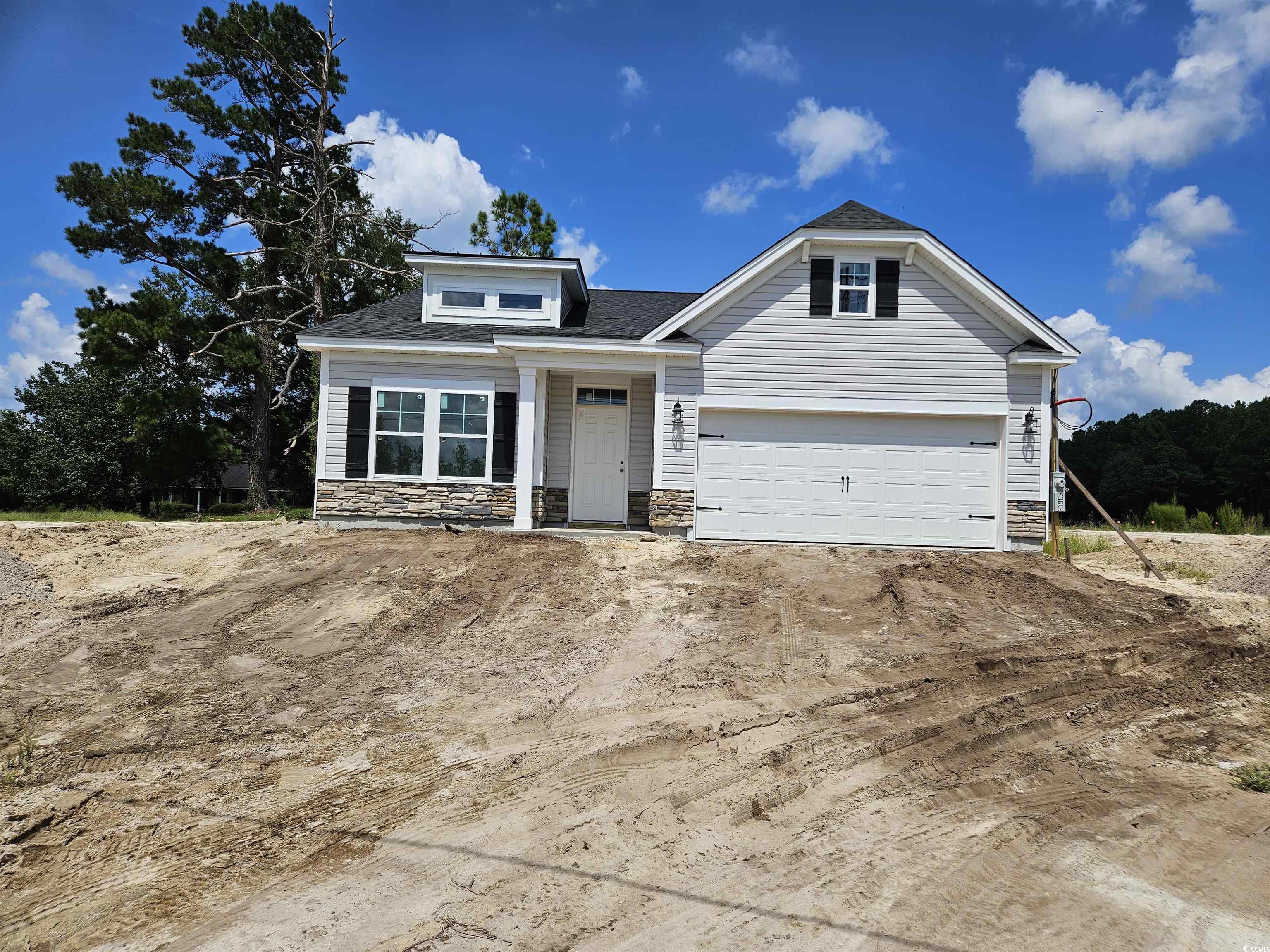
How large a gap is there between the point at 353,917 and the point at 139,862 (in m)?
1.23

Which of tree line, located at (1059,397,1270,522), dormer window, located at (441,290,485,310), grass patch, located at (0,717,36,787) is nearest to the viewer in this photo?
grass patch, located at (0,717,36,787)

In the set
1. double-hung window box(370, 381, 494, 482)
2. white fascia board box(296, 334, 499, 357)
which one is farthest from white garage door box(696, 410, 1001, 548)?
white fascia board box(296, 334, 499, 357)

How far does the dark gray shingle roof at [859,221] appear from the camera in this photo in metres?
12.0

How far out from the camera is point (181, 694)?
5848mm

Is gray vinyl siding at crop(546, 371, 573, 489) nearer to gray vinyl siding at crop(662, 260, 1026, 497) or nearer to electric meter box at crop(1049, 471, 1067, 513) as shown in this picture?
gray vinyl siding at crop(662, 260, 1026, 497)

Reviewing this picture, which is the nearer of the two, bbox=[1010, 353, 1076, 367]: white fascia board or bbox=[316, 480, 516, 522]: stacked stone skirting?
bbox=[1010, 353, 1076, 367]: white fascia board

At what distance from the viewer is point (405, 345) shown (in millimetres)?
12531

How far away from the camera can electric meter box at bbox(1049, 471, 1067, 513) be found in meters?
11.5

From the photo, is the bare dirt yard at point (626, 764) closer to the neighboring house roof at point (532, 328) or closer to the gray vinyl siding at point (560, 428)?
the gray vinyl siding at point (560, 428)

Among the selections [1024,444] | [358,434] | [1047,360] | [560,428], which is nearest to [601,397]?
[560,428]

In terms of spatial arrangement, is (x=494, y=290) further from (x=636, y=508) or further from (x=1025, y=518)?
(x=1025, y=518)

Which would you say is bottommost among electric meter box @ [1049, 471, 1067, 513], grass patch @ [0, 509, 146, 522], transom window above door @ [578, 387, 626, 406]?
grass patch @ [0, 509, 146, 522]

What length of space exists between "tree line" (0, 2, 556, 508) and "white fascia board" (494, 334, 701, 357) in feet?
32.1

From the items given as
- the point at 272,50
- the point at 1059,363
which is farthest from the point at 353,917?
the point at 272,50
